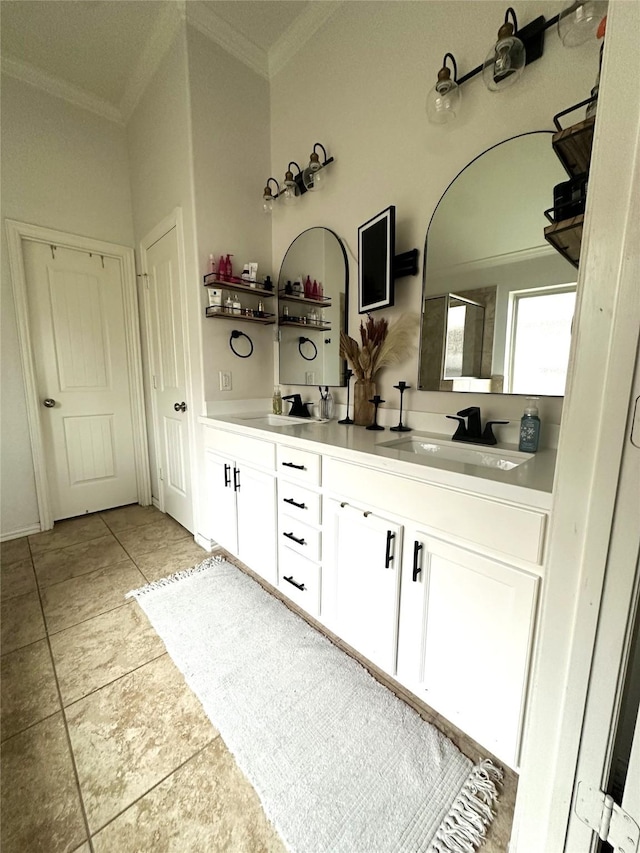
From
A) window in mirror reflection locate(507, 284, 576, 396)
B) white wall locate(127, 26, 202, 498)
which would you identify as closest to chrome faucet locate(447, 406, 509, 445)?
window in mirror reflection locate(507, 284, 576, 396)

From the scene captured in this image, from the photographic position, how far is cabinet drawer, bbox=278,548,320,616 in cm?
146

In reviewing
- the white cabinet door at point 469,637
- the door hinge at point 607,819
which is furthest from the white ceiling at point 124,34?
the door hinge at point 607,819

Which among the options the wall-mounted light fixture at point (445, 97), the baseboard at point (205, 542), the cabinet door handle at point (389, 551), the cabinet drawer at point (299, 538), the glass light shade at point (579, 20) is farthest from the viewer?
the baseboard at point (205, 542)

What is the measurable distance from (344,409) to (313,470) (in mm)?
684

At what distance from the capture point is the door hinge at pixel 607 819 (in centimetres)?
60

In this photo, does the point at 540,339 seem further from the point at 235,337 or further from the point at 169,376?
the point at 169,376

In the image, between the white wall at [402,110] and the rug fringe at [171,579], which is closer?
the white wall at [402,110]

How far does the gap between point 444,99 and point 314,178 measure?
81cm

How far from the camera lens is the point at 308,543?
4.79 feet

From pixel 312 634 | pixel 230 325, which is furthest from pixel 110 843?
pixel 230 325

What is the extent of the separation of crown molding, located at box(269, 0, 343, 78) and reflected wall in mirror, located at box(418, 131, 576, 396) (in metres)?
1.33

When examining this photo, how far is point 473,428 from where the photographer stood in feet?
4.45

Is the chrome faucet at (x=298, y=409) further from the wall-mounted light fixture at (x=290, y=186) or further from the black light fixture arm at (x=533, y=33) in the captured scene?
the black light fixture arm at (x=533, y=33)

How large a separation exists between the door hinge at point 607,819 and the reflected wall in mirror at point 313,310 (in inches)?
66.5
